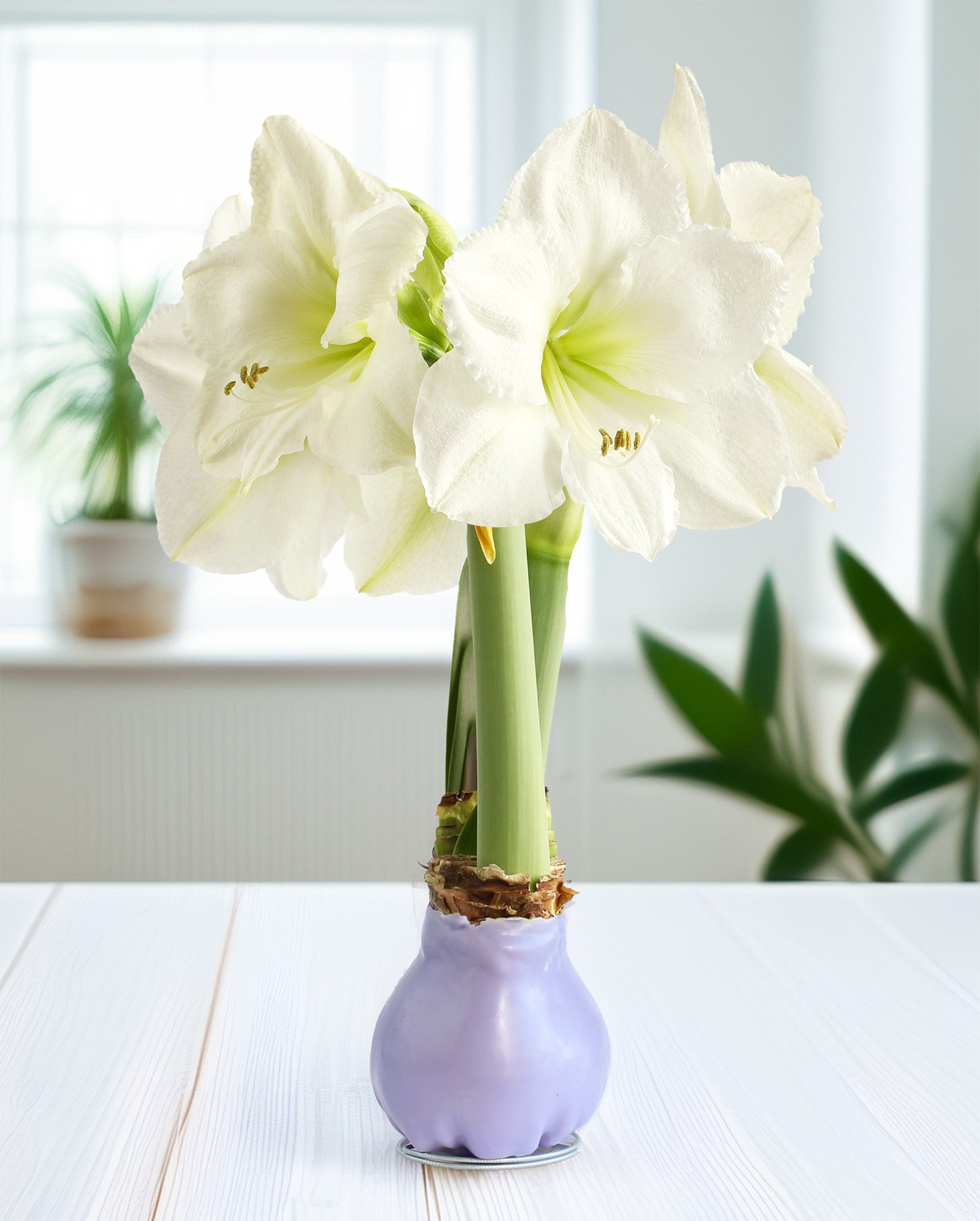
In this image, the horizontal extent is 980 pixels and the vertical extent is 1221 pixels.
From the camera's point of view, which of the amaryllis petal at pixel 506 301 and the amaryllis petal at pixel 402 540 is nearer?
the amaryllis petal at pixel 506 301

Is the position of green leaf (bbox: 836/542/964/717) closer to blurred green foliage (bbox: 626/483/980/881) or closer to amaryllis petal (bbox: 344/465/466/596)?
blurred green foliage (bbox: 626/483/980/881)

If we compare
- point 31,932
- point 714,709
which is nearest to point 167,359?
point 31,932

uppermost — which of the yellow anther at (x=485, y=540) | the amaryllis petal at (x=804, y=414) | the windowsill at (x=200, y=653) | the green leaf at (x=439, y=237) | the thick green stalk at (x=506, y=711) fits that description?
the green leaf at (x=439, y=237)

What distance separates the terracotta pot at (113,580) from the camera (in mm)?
2129

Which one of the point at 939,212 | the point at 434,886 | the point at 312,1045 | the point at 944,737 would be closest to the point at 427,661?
the point at 944,737

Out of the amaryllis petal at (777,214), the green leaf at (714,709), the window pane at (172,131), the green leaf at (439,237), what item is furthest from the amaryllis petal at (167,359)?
the window pane at (172,131)

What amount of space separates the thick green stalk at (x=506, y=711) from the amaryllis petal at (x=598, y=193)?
0.11 m

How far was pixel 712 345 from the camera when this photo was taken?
0.42m

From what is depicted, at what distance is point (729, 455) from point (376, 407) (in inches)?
5.1

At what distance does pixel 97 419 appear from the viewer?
2.18m

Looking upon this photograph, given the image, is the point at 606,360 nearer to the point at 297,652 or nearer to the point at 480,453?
the point at 480,453

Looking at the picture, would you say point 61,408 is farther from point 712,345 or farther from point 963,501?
point 712,345

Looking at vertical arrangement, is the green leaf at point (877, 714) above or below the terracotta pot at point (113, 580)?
below

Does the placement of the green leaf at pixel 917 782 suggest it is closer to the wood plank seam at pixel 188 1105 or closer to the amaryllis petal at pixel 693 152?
the wood plank seam at pixel 188 1105
